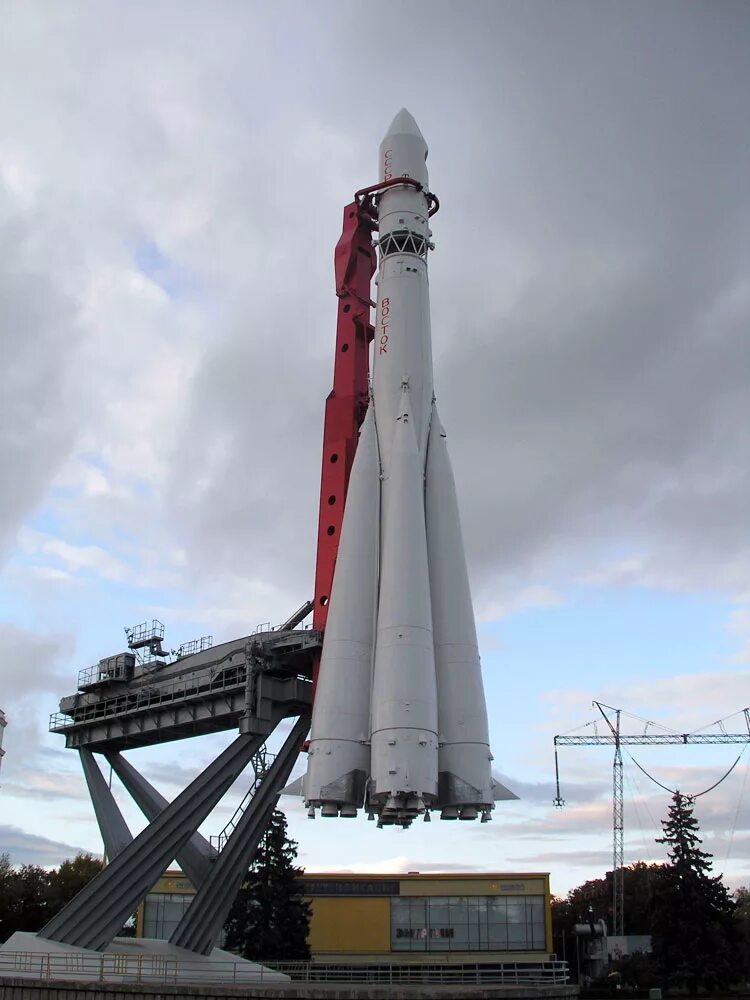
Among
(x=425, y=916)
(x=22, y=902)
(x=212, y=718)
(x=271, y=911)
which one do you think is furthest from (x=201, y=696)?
(x=22, y=902)

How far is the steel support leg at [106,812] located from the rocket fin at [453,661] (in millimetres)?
14072

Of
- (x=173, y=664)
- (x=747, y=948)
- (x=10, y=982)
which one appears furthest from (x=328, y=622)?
(x=747, y=948)

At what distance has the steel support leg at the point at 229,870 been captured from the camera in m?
30.9

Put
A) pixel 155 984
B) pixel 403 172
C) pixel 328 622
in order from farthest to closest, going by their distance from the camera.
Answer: pixel 403 172
pixel 328 622
pixel 155 984

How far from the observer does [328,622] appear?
94.3 ft

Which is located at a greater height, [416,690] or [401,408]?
[401,408]

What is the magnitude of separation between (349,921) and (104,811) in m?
20.1

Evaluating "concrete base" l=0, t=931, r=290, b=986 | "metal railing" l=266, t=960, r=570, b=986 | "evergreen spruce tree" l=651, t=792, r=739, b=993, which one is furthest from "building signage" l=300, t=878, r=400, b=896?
"concrete base" l=0, t=931, r=290, b=986

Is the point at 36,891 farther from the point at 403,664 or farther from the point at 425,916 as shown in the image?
the point at 403,664

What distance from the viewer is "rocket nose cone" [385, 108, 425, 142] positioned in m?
35.9

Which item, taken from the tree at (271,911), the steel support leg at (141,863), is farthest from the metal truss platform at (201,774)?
the tree at (271,911)

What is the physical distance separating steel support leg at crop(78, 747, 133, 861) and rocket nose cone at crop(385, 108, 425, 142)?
1022 inches

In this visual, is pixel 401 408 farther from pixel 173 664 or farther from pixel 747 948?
pixel 747 948

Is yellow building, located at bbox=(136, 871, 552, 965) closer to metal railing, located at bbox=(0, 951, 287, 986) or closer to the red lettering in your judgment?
metal railing, located at bbox=(0, 951, 287, 986)
